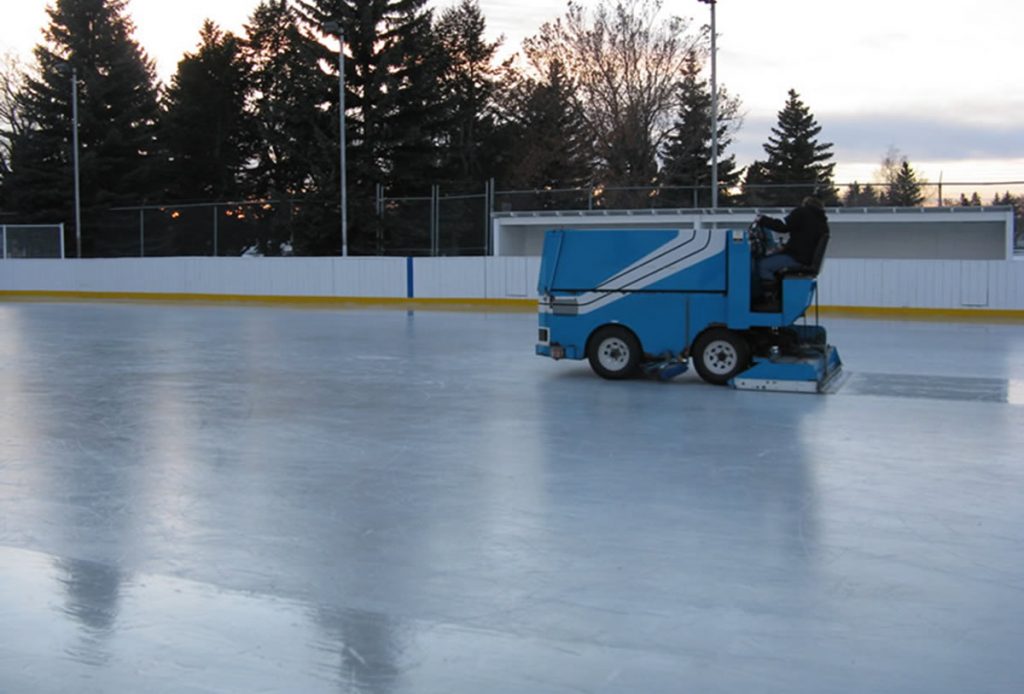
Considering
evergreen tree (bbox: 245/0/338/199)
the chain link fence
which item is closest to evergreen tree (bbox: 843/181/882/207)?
the chain link fence

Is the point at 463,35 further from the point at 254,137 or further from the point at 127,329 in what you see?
the point at 127,329

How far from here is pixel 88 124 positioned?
51312 millimetres

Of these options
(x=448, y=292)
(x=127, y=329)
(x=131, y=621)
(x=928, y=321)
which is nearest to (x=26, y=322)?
(x=127, y=329)

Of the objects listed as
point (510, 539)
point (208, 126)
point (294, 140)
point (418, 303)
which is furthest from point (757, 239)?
point (208, 126)

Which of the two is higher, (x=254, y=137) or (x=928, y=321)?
(x=254, y=137)

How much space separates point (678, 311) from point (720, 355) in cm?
70

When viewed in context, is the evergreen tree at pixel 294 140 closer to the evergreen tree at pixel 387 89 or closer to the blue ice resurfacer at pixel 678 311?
the evergreen tree at pixel 387 89

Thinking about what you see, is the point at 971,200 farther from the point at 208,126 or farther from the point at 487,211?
the point at 208,126

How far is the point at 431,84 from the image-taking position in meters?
46.8

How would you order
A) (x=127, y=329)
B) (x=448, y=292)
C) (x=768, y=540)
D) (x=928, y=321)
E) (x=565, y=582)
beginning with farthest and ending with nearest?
(x=448, y=292)
(x=928, y=321)
(x=127, y=329)
(x=768, y=540)
(x=565, y=582)

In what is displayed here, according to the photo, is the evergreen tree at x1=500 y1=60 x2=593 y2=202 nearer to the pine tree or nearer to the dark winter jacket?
the pine tree

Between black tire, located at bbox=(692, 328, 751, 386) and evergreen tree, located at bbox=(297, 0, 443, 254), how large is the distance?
33594 mm

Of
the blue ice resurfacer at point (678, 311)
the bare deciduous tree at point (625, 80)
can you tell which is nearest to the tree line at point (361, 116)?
the bare deciduous tree at point (625, 80)

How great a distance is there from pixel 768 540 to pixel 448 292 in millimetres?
23547
